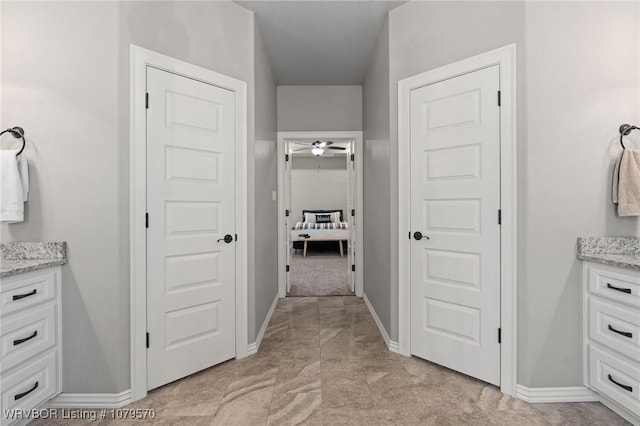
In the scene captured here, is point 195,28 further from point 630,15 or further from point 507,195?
point 630,15

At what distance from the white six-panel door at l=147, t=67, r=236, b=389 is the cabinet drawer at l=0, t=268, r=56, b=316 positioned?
489mm

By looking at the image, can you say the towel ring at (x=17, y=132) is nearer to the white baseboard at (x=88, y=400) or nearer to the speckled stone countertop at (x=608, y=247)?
the white baseboard at (x=88, y=400)

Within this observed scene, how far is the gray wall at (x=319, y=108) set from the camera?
4297 millimetres

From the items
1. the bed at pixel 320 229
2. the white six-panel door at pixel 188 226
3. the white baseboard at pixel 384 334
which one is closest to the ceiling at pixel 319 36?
the white six-panel door at pixel 188 226

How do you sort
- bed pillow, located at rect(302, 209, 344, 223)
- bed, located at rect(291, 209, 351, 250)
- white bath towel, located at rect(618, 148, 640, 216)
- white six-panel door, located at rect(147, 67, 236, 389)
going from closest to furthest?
white bath towel, located at rect(618, 148, 640, 216) < white six-panel door, located at rect(147, 67, 236, 389) < bed, located at rect(291, 209, 351, 250) < bed pillow, located at rect(302, 209, 344, 223)

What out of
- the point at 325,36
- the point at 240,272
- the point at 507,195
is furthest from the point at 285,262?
the point at 507,195

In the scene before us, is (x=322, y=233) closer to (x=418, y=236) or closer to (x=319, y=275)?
(x=319, y=275)

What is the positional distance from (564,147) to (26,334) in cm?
310

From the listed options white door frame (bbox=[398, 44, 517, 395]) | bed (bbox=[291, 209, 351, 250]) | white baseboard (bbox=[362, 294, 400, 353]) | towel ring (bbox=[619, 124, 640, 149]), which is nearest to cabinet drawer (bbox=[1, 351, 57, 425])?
white baseboard (bbox=[362, 294, 400, 353])

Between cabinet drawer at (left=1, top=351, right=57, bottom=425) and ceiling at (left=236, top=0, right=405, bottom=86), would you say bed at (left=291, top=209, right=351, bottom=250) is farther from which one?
cabinet drawer at (left=1, top=351, right=57, bottom=425)

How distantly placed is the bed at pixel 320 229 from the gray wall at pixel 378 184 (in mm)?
3109

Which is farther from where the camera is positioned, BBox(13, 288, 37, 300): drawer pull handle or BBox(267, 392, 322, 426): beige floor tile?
BBox(267, 392, 322, 426): beige floor tile

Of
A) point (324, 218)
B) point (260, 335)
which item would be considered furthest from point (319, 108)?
point (324, 218)

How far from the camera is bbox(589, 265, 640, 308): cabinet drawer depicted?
1675 mm
